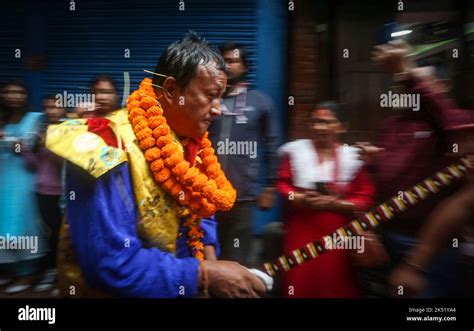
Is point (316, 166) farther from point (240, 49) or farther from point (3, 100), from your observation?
point (3, 100)

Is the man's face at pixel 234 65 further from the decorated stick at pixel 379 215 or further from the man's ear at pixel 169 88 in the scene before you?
the decorated stick at pixel 379 215

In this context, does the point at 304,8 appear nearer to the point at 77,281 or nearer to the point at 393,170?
the point at 393,170

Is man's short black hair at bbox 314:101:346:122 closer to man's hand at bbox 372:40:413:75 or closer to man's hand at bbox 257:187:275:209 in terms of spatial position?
A: man's hand at bbox 372:40:413:75

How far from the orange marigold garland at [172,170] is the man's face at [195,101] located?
0.19 feet

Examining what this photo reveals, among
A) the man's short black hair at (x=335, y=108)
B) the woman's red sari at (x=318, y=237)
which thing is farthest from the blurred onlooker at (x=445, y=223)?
the man's short black hair at (x=335, y=108)

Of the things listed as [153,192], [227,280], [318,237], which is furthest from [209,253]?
[318,237]

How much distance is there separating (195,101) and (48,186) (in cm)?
108

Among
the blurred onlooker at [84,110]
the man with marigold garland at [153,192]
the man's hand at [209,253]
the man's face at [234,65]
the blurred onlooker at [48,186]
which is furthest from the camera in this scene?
the man's face at [234,65]

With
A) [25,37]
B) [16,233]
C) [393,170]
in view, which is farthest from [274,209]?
[25,37]

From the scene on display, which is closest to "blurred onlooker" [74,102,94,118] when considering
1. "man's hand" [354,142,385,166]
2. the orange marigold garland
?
the orange marigold garland

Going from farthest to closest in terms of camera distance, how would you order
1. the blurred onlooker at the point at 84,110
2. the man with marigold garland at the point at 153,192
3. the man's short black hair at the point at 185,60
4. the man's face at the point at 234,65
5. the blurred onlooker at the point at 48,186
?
the man's face at the point at 234,65 < the blurred onlooker at the point at 84,110 < the blurred onlooker at the point at 48,186 < the man's short black hair at the point at 185,60 < the man with marigold garland at the point at 153,192

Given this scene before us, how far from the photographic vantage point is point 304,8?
3574 mm

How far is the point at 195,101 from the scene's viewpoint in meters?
2.64

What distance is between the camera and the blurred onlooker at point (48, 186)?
10.3 feet
